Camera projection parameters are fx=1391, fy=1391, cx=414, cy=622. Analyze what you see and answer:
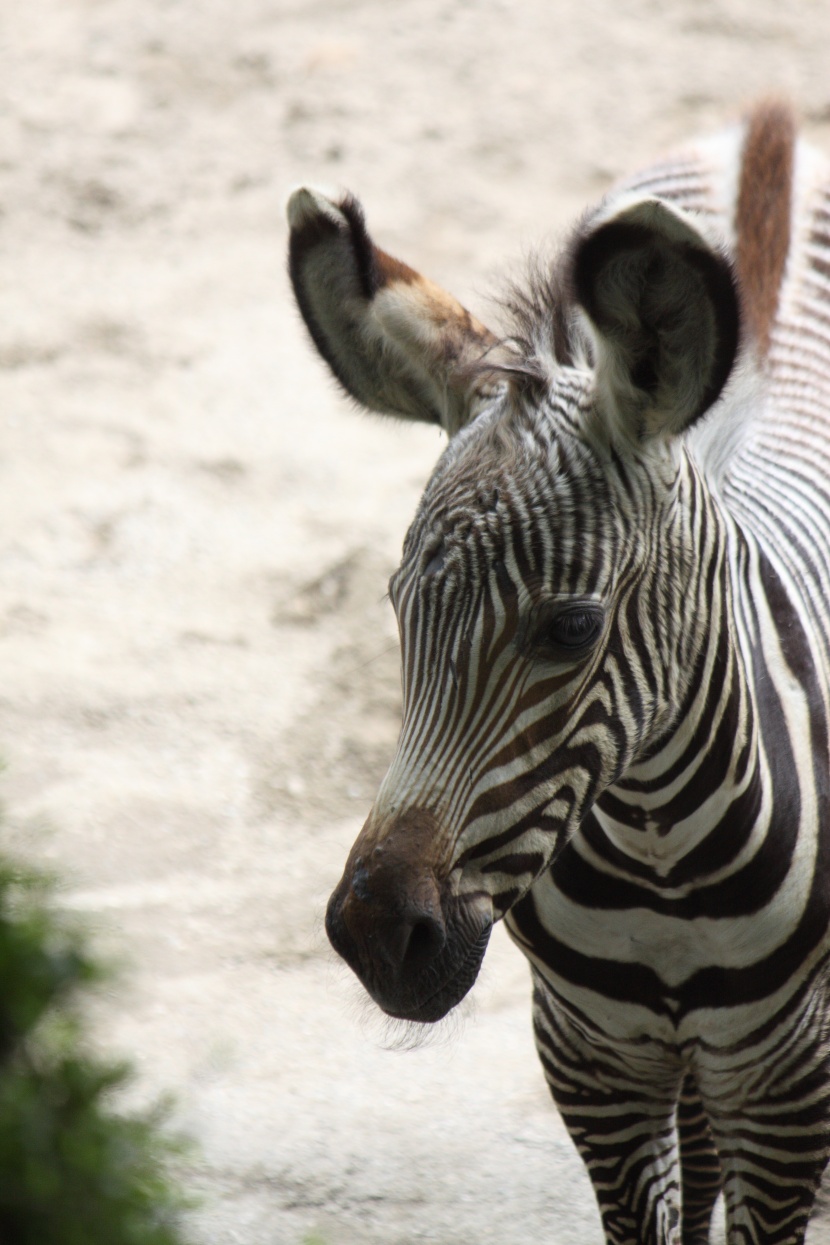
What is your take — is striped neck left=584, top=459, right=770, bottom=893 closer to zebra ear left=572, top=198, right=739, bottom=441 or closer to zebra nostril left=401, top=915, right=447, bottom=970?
zebra ear left=572, top=198, right=739, bottom=441

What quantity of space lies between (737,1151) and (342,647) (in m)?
3.96

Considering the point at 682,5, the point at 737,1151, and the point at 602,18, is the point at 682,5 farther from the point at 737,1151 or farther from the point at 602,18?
the point at 737,1151

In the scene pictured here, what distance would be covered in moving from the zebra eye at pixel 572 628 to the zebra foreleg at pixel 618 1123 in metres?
1.22

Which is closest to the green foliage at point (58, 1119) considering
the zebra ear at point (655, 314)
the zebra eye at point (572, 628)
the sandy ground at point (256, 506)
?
the sandy ground at point (256, 506)

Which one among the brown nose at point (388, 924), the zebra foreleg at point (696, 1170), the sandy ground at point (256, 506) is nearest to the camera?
the brown nose at point (388, 924)

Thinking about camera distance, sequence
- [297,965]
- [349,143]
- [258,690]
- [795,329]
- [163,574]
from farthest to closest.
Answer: [349,143], [163,574], [258,690], [297,965], [795,329]

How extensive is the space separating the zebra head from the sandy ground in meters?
0.54

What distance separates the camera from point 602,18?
1107 centimetres

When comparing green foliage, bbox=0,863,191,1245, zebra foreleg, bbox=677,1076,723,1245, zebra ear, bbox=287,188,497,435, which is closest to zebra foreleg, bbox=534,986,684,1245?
zebra foreleg, bbox=677,1076,723,1245

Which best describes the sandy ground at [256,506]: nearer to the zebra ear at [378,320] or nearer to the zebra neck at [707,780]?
the zebra neck at [707,780]

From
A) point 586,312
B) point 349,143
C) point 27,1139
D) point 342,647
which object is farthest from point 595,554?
point 349,143

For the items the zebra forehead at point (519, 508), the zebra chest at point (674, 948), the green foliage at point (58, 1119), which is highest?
the green foliage at point (58, 1119)

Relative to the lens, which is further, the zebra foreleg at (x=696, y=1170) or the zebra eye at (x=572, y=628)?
the zebra foreleg at (x=696, y=1170)

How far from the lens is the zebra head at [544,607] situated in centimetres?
230
